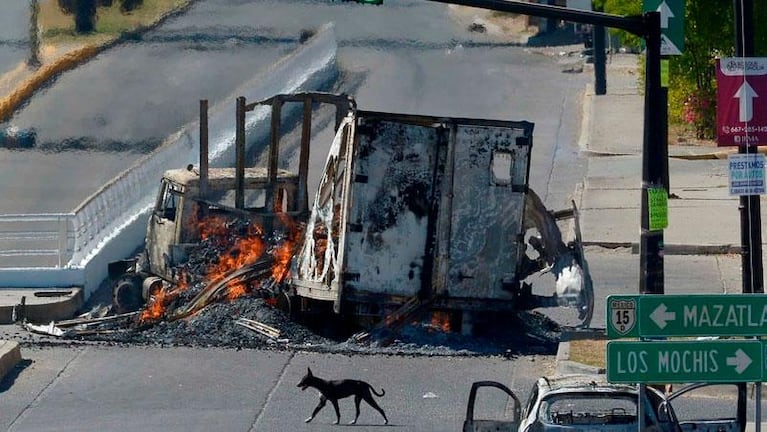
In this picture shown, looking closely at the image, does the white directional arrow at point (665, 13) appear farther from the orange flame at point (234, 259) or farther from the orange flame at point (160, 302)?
the orange flame at point (160, 302)

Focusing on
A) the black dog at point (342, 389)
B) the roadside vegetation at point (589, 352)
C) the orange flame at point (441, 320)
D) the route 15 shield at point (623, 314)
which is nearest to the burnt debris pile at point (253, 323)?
the orange flame at point (441, 320)

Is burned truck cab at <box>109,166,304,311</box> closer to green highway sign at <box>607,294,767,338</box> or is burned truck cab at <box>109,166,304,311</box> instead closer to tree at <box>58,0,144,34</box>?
green highway sign at <box>607,294,767,338</box>

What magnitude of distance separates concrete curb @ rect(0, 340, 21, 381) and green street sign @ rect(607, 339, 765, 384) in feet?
26.6

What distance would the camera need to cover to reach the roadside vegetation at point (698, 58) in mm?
34812

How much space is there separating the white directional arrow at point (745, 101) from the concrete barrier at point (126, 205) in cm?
921

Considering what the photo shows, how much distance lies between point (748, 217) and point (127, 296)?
25.6 ft

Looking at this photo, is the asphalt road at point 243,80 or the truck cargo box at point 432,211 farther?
the asphalt road at point 243,80

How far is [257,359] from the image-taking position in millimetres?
18484

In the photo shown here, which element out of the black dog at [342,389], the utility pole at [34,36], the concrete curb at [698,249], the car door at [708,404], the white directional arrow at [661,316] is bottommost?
the car door at [708,404]

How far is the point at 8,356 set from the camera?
1803 cm

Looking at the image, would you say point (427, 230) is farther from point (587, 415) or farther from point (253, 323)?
point (587, 415)

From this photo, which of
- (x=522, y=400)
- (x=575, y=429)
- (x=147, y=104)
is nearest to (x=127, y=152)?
(x=147, y=104)

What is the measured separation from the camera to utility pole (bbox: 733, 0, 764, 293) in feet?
57.4

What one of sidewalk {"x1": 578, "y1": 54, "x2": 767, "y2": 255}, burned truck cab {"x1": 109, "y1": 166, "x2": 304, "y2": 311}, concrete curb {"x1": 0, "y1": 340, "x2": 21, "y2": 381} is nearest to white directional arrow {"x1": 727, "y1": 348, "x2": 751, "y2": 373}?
concrete curb {"x1": 0, "y1": 340, "x2": 21, "y2": 381}
